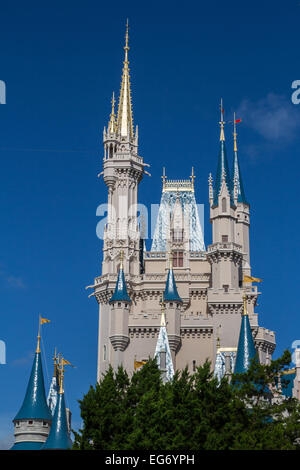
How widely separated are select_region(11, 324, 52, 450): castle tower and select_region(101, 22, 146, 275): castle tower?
1494 centimetres

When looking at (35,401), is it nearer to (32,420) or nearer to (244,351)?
(32,420)

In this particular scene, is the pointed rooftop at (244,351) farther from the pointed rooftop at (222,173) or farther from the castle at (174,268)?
the pointed rooftop at (222,173)

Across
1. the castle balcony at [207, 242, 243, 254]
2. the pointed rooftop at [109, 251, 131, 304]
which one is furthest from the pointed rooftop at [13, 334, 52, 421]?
the castle balcony at [207, 242, 243, 254]

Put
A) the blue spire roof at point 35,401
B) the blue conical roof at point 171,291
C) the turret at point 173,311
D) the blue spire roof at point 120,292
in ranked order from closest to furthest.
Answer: the blue spire roof at point 35,401 < the turret at point 173,311 < the blue conical roof at point 171,291 < the blue spire roof at point 120,292

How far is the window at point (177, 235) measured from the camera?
7088 centimetres

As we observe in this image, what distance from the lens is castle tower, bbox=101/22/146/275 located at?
222ft

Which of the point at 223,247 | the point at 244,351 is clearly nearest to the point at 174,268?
the point at 223,247

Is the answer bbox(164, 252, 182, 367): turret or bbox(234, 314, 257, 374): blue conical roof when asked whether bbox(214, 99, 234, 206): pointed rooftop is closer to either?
bbox(164, 252, 182, 367): turret

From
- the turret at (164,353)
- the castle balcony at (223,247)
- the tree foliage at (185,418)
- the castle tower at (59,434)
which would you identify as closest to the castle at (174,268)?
the castle balcony at (223,247)

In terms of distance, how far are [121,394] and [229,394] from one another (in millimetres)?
4948

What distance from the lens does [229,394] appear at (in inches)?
1489

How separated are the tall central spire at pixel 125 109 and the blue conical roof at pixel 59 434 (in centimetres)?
2880
